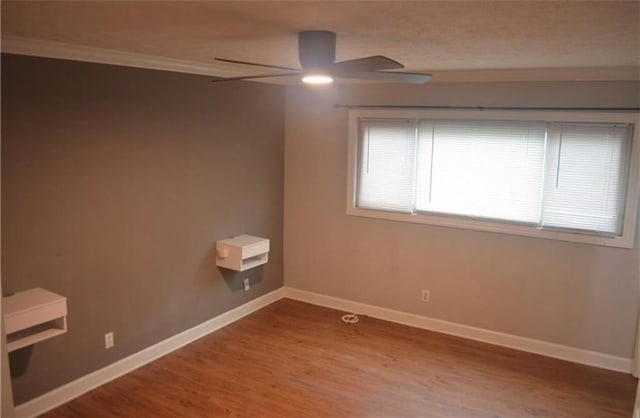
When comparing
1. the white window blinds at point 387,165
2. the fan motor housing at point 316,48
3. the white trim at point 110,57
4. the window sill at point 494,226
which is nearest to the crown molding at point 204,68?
the white trim at point 110,57

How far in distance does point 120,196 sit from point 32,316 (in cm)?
106

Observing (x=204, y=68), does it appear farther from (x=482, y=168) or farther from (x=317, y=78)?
(x=482, y=168)

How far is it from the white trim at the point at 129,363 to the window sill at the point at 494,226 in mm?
1526

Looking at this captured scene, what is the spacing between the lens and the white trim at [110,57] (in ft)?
9.38

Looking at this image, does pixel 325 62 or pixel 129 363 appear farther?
pixel 129 363

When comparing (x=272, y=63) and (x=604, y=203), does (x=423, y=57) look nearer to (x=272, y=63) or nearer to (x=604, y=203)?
(x=272, y=63)

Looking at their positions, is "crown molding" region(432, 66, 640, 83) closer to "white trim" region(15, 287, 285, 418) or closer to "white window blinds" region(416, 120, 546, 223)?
"white window blinds" region(416, 120, 546, 223)

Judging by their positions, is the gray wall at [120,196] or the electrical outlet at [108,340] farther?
the electrical outlet at [108,340]

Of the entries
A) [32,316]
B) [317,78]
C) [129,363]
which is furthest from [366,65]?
[129,363]

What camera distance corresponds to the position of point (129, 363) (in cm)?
380

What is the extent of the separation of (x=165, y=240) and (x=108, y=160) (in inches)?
33.0

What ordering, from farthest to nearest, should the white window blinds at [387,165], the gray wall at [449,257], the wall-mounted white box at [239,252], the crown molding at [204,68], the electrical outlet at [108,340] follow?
the white window blinds at [387,165], the wall-mounted white box at [239,252], the gray wall at [449,257], the electrical outlet at [108,340], the crown molding at [204,68]

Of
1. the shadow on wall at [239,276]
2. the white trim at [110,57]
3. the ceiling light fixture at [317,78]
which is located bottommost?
the shadow on wall at [239,276]

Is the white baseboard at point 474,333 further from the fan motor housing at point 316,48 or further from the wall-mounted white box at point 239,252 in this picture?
the fan motor housing at point 316,48
